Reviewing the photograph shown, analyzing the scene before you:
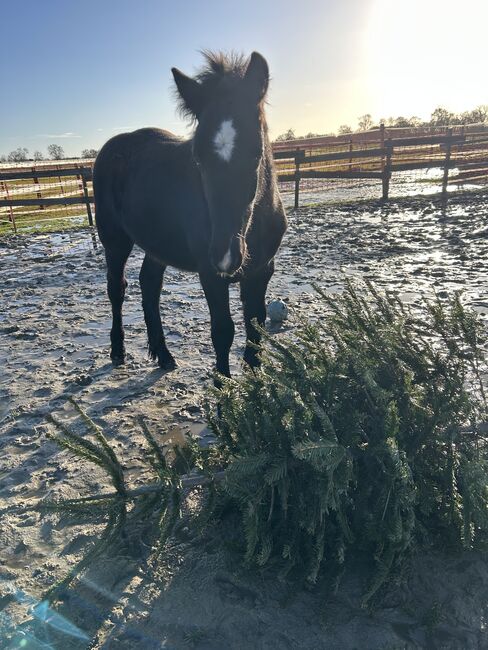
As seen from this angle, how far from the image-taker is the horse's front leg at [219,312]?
3230 mm

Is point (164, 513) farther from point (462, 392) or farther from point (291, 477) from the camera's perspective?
point (462, 392)

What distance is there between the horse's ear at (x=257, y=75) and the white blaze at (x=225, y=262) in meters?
1.03

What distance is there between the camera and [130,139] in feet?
15.7

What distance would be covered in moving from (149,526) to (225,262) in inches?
58.3

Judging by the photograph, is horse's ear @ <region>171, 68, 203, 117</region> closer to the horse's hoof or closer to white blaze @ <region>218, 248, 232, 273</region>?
white blaze @ <region>218, 248, 232, 273</region>

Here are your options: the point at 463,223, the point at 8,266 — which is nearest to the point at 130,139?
the point at 8,266

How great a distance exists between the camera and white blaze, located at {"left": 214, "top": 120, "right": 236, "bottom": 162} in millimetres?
2541

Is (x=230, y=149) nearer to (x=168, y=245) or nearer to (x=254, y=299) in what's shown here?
(x=254, y=299)

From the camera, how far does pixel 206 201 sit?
3061 millimetres

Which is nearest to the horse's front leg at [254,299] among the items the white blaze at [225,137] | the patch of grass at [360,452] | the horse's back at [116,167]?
the white blaze at [225,137]

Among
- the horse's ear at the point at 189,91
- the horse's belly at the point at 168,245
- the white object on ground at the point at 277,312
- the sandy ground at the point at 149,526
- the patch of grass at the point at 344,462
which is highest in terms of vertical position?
the horse's ear at the point at 189,91

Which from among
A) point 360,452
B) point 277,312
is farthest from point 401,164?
point 360,452

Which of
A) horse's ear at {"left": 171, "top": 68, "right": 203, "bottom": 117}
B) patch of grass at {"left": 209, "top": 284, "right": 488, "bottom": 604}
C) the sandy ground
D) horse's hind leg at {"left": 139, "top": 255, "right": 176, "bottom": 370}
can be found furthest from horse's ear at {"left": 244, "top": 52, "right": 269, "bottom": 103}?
horse's hind leg at {"left": 139, "top": 255, "right": 176, "bottom": 370}

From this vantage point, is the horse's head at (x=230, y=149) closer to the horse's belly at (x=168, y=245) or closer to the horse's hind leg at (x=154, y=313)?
the horse's belly at (x=168, y=245)
